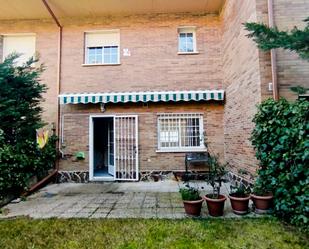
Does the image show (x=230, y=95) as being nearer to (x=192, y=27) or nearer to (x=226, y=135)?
(x=226, y=135)

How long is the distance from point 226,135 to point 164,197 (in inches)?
226

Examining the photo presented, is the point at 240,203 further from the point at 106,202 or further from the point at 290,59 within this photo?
the point at 290,59

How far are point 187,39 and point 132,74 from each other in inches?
171

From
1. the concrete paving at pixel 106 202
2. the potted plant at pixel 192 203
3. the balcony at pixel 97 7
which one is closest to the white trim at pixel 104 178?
the concrete paving at pixel 106 202

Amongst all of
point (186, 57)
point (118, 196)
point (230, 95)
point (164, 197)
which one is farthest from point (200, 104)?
point (118, 196)

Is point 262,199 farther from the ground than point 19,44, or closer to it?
closer to it

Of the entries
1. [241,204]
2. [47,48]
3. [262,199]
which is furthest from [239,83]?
[47,48]

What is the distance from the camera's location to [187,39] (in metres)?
15.6

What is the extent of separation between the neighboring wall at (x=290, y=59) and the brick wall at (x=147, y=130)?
5.54m

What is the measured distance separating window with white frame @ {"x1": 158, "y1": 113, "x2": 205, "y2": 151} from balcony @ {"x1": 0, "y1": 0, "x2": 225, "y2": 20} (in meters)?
6.73

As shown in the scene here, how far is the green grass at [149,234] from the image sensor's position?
629 centimetres

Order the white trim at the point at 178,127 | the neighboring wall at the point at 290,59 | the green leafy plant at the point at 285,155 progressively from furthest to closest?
the white trim at the point at 178,127
the neighboring wall at the point at 290,59
the green leafy plant at the point at 285,155

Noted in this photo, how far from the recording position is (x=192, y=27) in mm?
15398

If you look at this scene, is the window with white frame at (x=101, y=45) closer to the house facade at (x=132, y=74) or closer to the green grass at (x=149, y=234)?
the house facade at (x=132, y=74)
